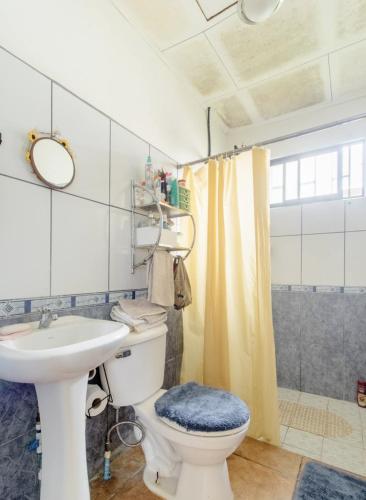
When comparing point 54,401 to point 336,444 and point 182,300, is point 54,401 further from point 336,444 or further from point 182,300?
point 336,444

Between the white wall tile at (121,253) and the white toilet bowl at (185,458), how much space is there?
1.94ft

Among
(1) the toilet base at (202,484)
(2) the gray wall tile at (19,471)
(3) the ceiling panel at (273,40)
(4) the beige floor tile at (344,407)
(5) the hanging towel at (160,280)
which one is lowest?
(4) the beige floor tile at (344,407)

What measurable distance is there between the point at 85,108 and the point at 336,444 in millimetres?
2253

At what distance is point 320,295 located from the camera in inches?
83.9

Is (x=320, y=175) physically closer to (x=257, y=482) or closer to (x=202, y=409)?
(x=202, y=409)

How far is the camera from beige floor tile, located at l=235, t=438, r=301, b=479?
1.31 meters

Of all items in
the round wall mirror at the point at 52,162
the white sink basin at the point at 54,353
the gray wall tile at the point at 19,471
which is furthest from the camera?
the round wall mirror at the point at 52,162

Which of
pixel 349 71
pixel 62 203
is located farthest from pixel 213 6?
pixel 62 203

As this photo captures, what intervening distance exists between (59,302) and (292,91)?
2.24m

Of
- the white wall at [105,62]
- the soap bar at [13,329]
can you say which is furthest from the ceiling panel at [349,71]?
the soap bar at [13,329]

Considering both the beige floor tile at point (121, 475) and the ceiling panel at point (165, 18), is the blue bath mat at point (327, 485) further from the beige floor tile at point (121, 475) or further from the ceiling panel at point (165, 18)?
the ceiling panel at point (165, 18)

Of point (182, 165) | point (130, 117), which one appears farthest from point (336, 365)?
point (130, 117)

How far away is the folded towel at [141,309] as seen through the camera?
1.26 meters

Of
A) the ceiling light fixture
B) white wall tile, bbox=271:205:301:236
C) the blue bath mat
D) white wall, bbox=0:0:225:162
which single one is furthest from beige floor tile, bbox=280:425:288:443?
the ceiling light fixture
